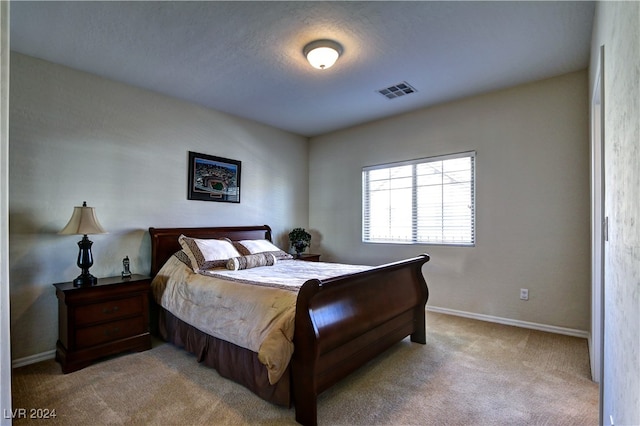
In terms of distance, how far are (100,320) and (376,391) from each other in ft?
7.68

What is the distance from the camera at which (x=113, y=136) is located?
10.5ft

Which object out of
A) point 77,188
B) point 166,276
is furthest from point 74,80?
point 166,276

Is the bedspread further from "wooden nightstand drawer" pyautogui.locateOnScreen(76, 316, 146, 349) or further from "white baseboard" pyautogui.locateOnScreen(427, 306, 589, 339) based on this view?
"white baseboard" pyautogui.locateOnScreen(427, 306, 589, 339)

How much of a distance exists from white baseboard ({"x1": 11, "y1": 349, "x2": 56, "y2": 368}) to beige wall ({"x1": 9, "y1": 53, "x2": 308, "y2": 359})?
37 millimetres

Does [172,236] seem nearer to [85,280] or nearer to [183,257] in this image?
[183,257]

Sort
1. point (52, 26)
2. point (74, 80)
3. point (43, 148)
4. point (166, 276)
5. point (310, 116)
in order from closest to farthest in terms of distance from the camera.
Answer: point (52, 26), point (43, 148), point (74, 80), point (166, 276), point (310, 116)

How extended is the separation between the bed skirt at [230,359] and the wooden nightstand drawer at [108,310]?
1.14 ft

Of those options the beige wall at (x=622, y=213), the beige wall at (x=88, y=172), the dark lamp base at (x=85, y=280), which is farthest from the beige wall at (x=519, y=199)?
the dark lamp base at (x=85, y=280)

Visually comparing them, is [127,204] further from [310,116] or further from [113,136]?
[310,116]

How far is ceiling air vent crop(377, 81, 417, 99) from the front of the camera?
3.42 meters

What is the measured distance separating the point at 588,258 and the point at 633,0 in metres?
2.90

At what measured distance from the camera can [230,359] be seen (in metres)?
2.32

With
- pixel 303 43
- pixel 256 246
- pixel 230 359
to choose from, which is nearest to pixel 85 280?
pixel 230 359

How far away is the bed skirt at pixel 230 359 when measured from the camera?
198 centimetres
